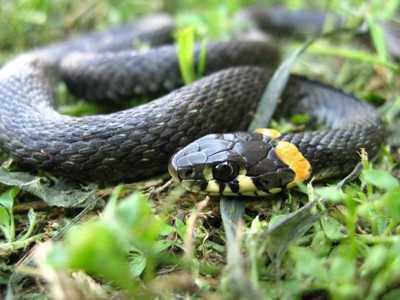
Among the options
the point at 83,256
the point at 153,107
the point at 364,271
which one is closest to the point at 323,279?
the point at 364,271

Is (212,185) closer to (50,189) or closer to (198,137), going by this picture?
(198,137)

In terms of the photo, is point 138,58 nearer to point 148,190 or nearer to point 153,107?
point 153,107

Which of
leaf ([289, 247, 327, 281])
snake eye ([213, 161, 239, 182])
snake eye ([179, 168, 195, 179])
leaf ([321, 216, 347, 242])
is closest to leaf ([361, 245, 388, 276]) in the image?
leaf ([289, 247, 327, 281])

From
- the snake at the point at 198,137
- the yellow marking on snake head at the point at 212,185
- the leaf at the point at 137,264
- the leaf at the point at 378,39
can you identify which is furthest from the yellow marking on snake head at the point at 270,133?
the leaf at the point at 378,39

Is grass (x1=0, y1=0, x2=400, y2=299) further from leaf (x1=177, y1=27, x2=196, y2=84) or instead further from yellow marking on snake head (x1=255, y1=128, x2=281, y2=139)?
yellow marking on snake head (x1=255, y1=128, x2=281, y2=139)

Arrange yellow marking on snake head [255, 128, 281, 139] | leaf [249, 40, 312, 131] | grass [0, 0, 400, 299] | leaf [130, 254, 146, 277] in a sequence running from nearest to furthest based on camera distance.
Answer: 1. grass [0, 0, 400, 299]
2. leaf [130, 254, 146, 277]
3. yellow marking on snake head [255, 128, 281, 139]
4. leaf [249, 40, 312, 131]

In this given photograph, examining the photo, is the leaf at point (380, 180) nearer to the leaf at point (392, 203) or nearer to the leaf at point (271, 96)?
the leaf at point (392, 203)

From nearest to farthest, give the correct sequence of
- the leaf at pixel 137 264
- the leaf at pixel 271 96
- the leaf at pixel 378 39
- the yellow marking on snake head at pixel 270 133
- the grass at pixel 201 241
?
the grass at pixel 201 241 → the leaf at pixel 137 264 → the yellow marking on snake head at pixel 270 133 → the leaf at pixel 271 96 → the leaf at pixel 378 39
